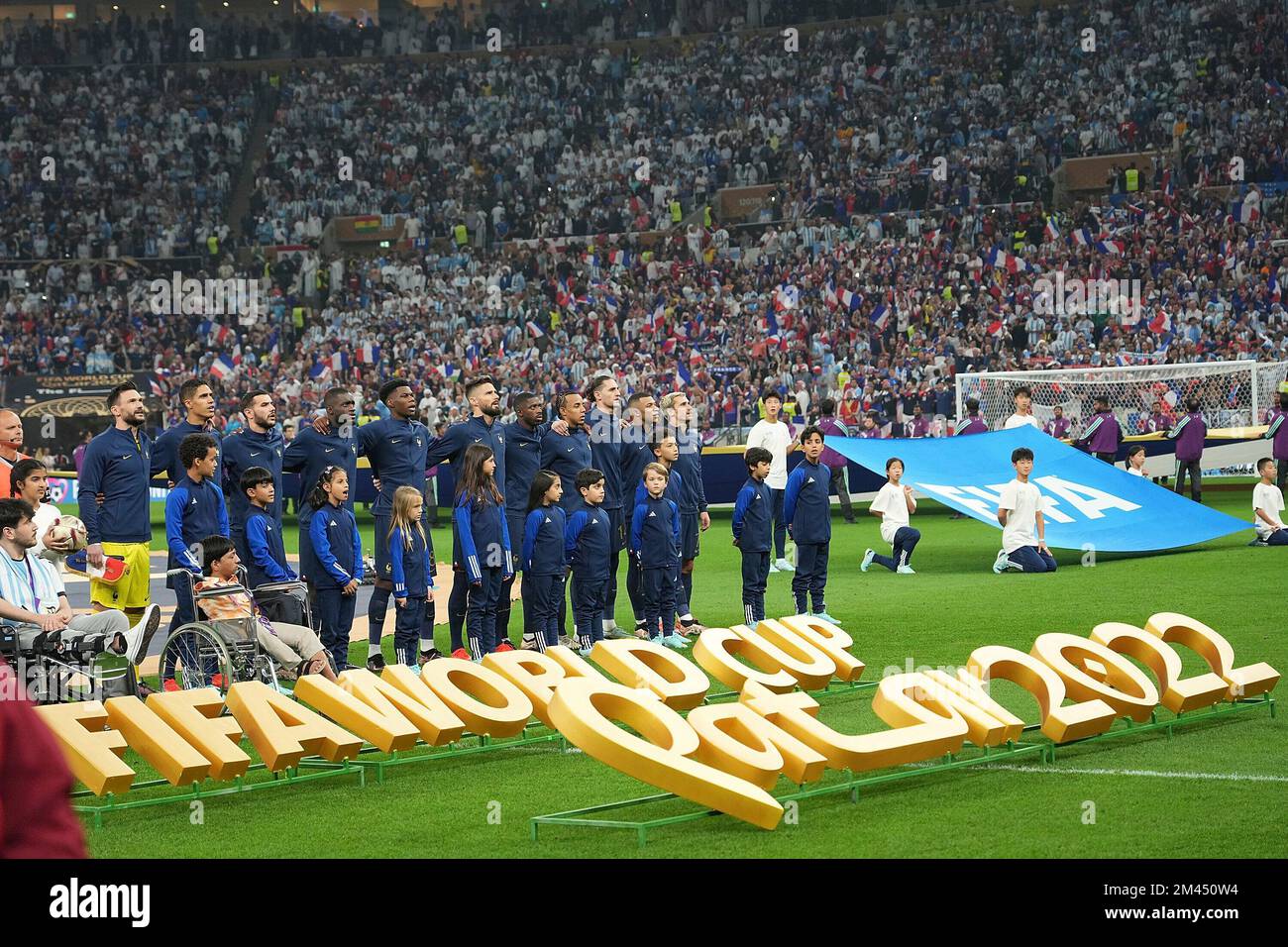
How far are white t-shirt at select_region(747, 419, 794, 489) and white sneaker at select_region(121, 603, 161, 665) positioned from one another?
10985 mm

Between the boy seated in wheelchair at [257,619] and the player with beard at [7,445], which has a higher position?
the player with beard at [7,445]

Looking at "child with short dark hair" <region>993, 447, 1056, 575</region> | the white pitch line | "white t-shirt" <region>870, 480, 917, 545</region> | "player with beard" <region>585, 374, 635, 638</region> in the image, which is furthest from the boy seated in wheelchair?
"child with short dark hair" <region>993, 447, 1056, 575</region>

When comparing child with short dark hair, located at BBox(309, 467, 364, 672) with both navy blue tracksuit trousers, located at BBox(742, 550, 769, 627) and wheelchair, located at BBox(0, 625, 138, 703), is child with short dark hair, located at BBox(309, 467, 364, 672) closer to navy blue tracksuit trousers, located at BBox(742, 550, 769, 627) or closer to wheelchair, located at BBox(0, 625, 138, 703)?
wheelchair, located at BBox(0, 625, 138, 703)

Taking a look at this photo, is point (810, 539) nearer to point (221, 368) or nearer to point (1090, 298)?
point (1090, 298)

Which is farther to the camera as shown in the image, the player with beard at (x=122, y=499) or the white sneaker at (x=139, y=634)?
the player with beard at (x=122, y=499)

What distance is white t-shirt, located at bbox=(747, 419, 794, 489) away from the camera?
64.4ft

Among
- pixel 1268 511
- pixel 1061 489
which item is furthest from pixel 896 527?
pixel 1268 511

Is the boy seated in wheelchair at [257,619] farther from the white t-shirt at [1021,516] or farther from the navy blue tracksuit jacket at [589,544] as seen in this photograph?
the white t-shirt at [1021,516]

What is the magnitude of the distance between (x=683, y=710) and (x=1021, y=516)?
8474 mm

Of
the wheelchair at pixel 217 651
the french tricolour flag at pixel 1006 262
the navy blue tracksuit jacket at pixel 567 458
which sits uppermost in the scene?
the french tricolour flag at pixel 1006 262

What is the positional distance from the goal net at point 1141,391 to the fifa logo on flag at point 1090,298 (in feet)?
10.2

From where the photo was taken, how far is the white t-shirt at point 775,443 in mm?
19625

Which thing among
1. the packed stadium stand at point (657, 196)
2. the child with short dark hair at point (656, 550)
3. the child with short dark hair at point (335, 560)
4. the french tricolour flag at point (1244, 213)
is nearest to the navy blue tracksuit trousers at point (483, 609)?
the child with short dark hair at point (335, 560)
